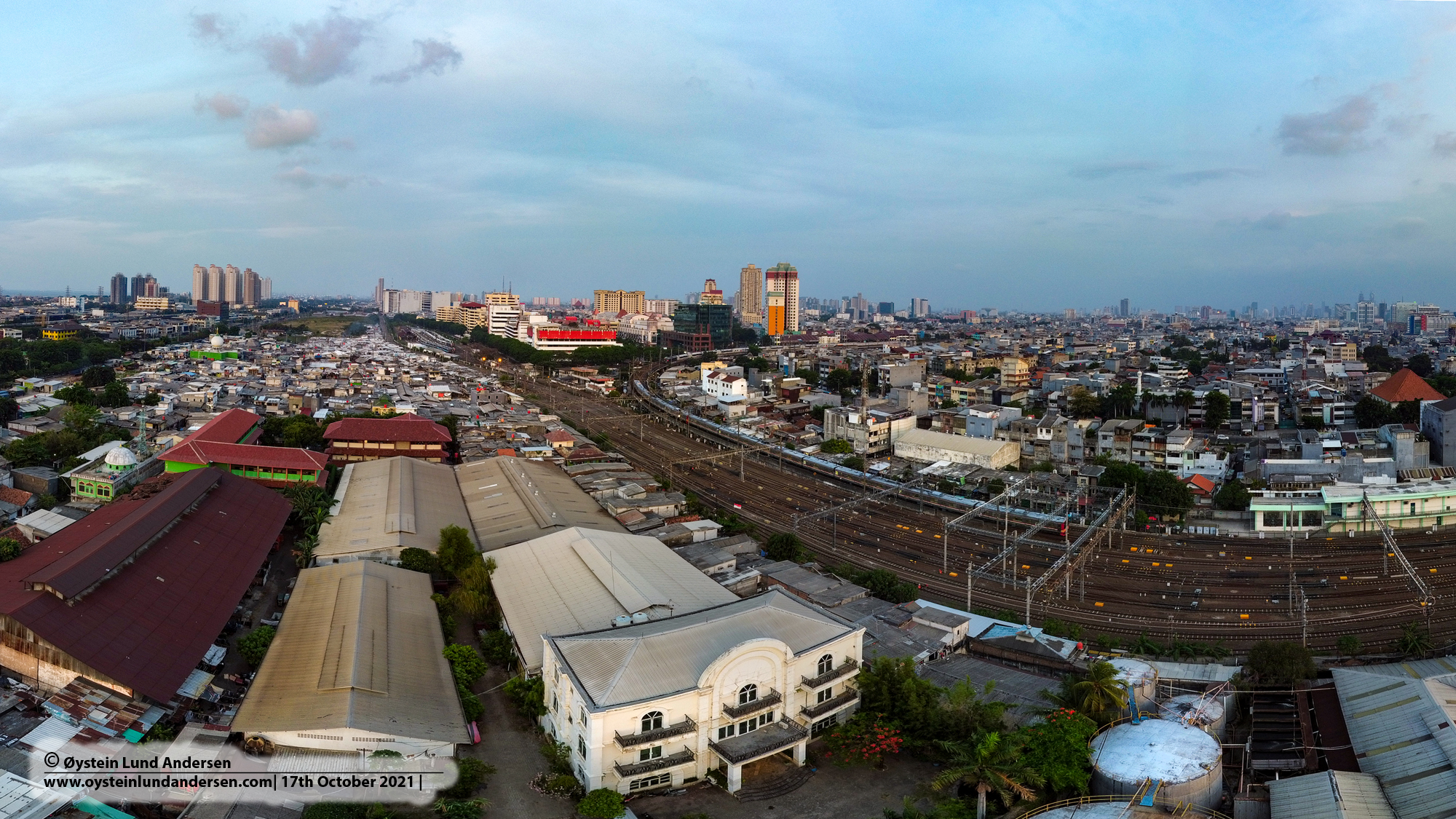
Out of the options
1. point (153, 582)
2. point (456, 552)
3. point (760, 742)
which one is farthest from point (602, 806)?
point (153, 582)

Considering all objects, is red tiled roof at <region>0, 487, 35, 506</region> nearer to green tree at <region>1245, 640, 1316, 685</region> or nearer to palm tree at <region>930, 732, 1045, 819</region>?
palm tree at <region>930, 732, 1045, 819</region>

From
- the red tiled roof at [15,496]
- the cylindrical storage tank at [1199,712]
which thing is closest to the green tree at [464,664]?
the cylindrical storage tank at [1199,712]

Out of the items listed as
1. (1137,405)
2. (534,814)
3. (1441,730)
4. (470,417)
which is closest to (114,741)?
(534,814)

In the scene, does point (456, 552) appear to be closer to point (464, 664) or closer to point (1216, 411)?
point (464, 664)

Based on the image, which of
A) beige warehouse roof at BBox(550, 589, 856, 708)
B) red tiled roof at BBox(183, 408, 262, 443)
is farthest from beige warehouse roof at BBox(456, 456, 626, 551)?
red tiled roof at BBox(183, 408, 262, 443)

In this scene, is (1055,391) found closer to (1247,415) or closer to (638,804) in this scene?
(1247,415)

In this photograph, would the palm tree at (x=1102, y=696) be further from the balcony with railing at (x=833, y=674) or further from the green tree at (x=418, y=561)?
the green tree at (x=418, y=561)
